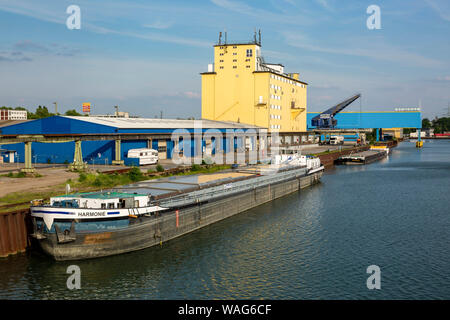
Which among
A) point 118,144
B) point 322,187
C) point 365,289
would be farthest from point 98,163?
point 365,289

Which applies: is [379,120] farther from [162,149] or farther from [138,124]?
[138,124]

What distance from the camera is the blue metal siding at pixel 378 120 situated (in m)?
165

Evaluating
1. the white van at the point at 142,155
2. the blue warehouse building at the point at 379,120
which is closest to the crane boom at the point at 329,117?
the blue warehouse building at the point at 379,120

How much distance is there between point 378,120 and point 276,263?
512 ft

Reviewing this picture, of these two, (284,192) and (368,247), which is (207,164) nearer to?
(284,192)

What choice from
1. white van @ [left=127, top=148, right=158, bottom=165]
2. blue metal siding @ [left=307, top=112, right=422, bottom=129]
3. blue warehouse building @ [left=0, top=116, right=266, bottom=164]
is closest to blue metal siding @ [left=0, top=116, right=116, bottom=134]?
blue warehouse building @ [left=0, top=116, right=266, bottom=164]

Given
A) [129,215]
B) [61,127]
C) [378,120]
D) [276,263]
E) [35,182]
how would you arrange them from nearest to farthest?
[276,263]
[129,215]
[35,182]
[61,127]
[378,120]

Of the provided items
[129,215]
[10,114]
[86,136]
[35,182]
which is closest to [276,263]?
[129,215]

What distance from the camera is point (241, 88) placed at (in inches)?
3538

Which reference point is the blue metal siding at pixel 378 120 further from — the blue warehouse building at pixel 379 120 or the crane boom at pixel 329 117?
the crane boom at pixel 329 117

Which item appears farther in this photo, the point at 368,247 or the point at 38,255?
the point at 368,247

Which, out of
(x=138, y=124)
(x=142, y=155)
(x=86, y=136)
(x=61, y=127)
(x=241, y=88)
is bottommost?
(x=142, y=155)
